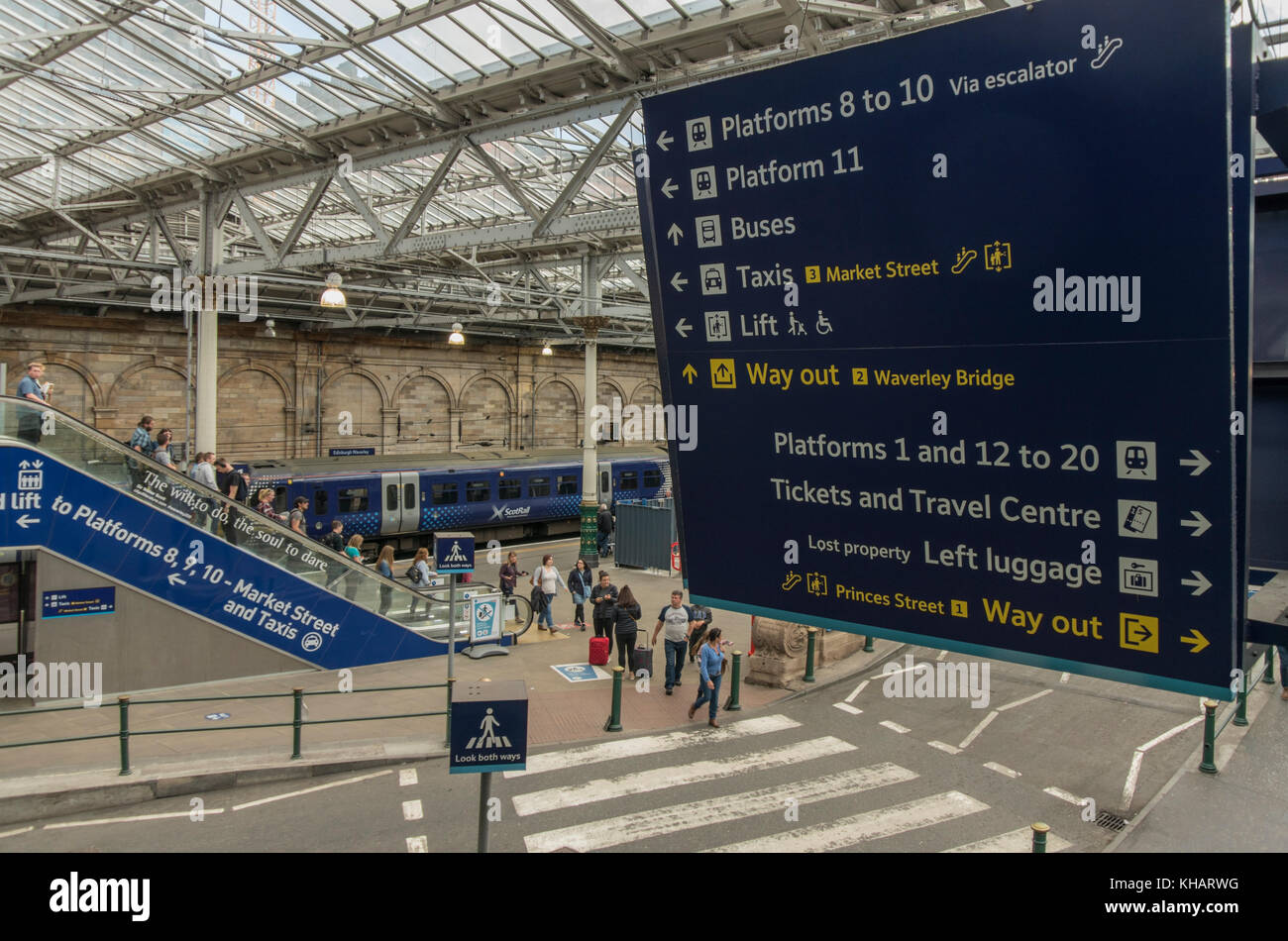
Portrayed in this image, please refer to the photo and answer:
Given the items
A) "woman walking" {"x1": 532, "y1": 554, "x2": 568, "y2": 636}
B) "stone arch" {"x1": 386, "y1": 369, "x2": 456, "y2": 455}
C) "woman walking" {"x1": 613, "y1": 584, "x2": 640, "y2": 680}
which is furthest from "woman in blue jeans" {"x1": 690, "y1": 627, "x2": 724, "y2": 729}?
"stone arch" {"x1": 386, "y1": 369, "x2": 456, "y2": 455}

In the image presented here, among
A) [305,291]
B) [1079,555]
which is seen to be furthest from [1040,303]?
[305,291]

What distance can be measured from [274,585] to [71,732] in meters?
3.78

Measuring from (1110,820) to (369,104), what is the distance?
15415 millimetres

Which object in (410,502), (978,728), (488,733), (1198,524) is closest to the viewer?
(1198,524)

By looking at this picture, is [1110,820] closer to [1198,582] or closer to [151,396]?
[1198,582]

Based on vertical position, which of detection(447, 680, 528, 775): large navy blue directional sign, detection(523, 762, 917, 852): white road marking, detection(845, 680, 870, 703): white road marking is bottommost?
detection(523, 762, 917, 852): white road marking

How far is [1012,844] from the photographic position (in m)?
9.39

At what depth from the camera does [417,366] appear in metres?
41.0

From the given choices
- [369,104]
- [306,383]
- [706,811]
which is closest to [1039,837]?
[706,811]

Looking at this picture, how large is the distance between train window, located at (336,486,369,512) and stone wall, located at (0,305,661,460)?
17.8 ft

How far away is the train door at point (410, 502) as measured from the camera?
1113 inches

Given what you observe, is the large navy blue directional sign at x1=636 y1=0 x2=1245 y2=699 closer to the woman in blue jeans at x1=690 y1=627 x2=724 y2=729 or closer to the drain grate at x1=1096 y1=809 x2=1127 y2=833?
the drain grate at x1=1096 y1=809 x2=1127 y2=833

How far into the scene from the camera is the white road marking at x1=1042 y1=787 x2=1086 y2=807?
414 inches

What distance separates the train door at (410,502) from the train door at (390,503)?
0.44 feet
